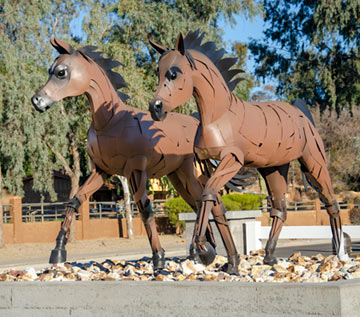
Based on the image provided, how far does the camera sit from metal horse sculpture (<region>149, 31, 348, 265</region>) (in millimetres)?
5766

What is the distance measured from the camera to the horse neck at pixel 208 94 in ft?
19.9

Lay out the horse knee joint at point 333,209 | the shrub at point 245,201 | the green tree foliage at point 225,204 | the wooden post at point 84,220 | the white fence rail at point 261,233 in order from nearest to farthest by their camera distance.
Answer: the horse knee joint at point 333,209, the white fence rail at point 261,233, the wooden post at point 84,220, the green tree foliage at point 225,204, the shrub at point 245,201

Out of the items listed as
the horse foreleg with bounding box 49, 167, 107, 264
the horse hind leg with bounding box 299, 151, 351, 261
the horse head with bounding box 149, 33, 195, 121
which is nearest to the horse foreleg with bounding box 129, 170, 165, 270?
the horse foreleg with bounding box 49, 167, 107, 264

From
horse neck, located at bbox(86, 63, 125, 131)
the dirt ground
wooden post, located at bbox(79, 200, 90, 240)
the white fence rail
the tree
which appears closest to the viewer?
horse neck, located at bbox(86, 63, 125, 131)

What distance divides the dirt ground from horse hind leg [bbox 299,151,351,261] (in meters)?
10.8

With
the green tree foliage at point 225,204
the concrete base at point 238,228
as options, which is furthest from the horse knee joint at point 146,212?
the green tree foliage at point 225,204

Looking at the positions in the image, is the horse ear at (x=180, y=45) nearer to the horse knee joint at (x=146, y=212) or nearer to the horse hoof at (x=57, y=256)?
the horse knee joint at (x=146, y=212)

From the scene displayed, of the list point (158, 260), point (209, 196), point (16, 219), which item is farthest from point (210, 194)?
point (16, 219)

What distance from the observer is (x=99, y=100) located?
6.89 meters

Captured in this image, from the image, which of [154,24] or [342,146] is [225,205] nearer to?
[154,24]

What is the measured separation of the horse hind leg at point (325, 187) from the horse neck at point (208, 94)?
1557 millimetres

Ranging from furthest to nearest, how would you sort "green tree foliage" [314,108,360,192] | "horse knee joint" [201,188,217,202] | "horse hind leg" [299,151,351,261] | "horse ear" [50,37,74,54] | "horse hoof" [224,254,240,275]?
"green tree foliage" [314,108,360,192]
"horse hind leg" [299,151,351,261]
"horse ear" [50,37,74,54]
"horse hoof" [224,254,240,275]
"horse knee joint" [201,188,217,202]

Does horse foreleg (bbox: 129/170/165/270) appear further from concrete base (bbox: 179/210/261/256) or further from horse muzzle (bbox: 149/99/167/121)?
concrete base (bbox: 179/210/261/256)

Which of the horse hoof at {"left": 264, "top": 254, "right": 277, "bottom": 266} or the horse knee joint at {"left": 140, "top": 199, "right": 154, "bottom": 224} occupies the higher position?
the horse knee joint at {"left": 140, "top": 199, "right": 154, "bottom": 224}
